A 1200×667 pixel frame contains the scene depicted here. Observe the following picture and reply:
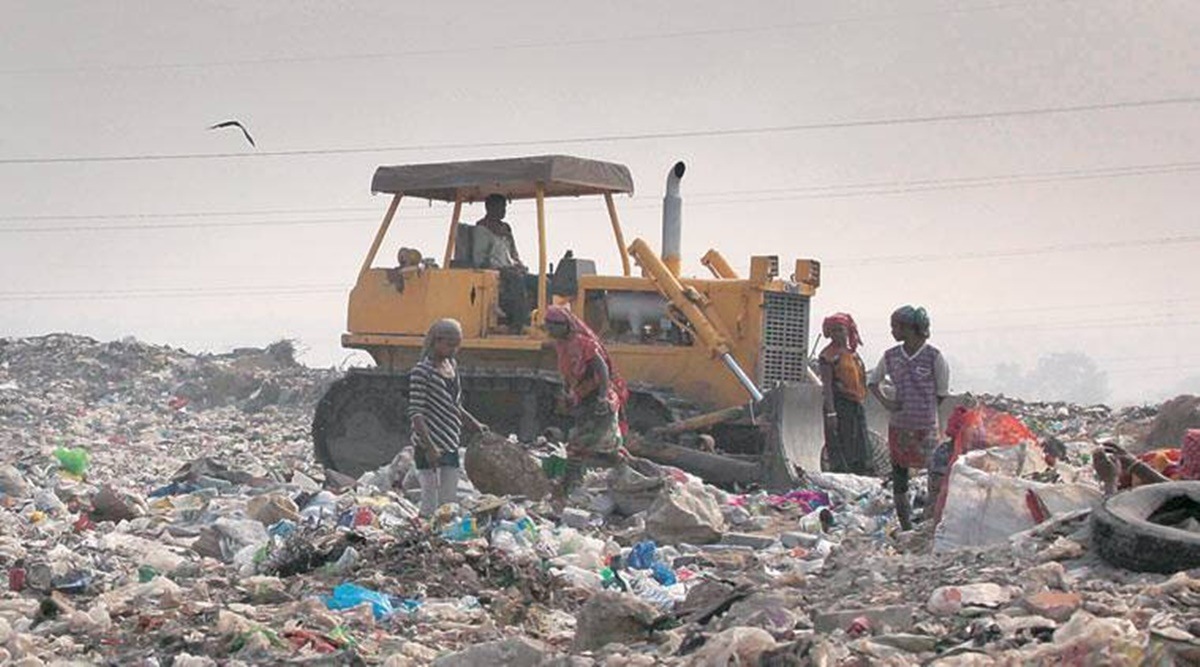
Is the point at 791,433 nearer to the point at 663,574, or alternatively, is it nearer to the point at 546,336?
the point at 546,336

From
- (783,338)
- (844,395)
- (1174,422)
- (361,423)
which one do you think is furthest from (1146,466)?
(1174,422)

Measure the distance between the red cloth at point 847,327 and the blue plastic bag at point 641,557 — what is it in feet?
10.2

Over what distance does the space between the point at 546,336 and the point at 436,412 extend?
4.16m

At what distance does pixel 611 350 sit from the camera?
41.7 feet

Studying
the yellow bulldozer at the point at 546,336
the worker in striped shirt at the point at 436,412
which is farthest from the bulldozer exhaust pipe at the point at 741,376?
the worker in striped shirt at the point at 436,412

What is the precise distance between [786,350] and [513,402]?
7.44ft

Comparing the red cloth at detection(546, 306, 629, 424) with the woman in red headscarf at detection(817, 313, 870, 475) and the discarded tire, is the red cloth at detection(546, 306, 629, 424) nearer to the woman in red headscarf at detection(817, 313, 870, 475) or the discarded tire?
the woman in red headscarf at detection(817, 313, 870, 475)

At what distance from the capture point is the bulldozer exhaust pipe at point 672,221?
13.1m

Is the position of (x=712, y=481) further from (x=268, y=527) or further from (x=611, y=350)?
(x=268, y=527)

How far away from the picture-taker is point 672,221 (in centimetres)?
1321

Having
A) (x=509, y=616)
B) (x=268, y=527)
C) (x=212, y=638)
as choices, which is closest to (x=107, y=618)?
(x=212, y=638)

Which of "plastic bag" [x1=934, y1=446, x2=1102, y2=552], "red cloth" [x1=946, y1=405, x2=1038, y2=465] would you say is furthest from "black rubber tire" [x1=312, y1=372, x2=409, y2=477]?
"plastic bag" [x1=934, y1=446, x2=1102, y2=552]

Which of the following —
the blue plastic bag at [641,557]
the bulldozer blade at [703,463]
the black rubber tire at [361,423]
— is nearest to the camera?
the blue plastic bag at [641,557]

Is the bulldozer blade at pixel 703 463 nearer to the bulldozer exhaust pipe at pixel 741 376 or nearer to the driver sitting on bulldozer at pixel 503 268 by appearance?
the bulldozer exhaust pipe at pixel 741 376
